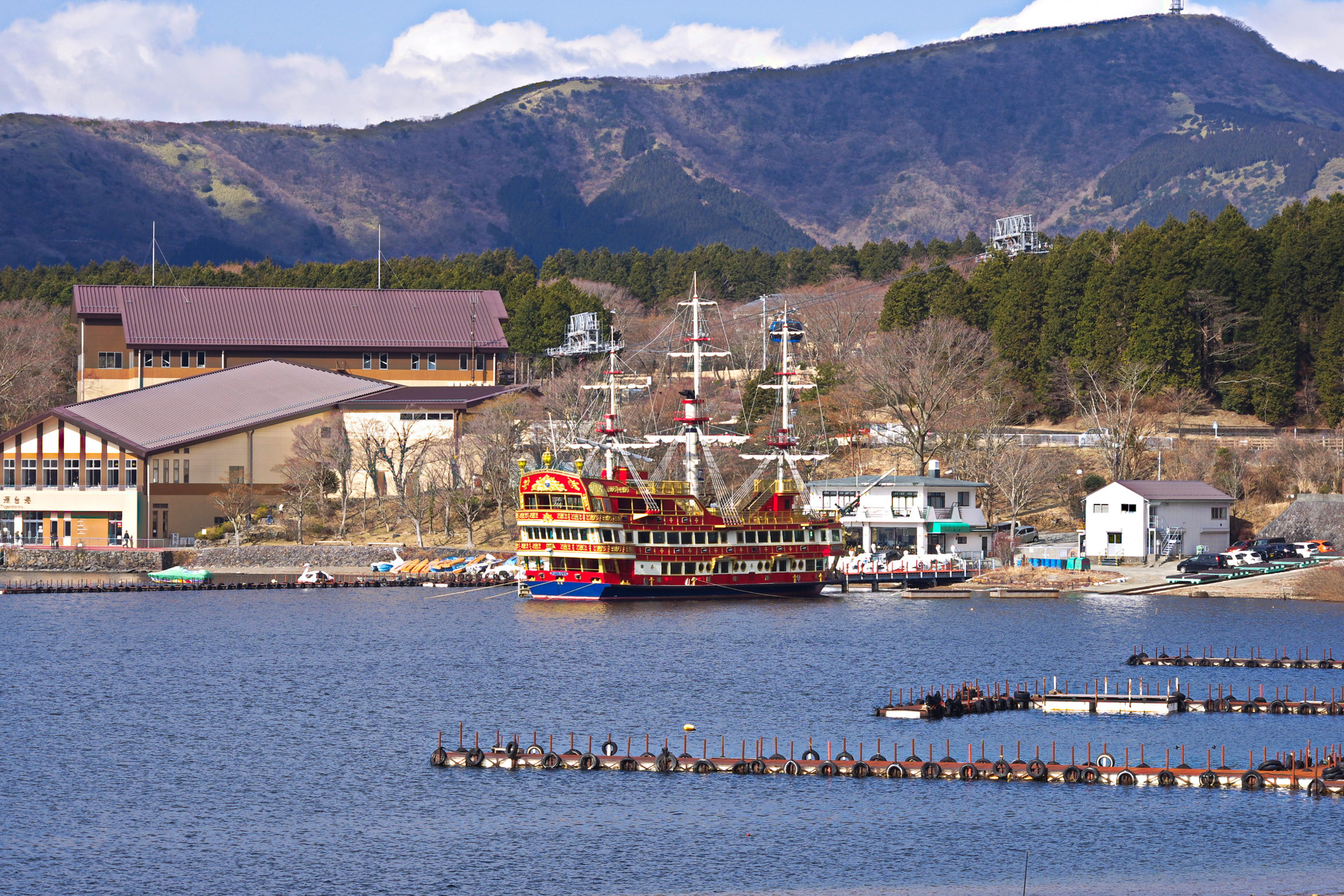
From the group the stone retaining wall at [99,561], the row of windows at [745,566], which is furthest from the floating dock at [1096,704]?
the stone retaining wall at [99,561]

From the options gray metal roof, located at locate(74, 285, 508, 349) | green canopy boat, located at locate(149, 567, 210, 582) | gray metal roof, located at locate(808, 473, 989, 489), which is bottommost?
green canopy boat, located at locate(149, 567, 210, 582)

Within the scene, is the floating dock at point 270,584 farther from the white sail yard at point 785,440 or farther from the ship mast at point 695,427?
the white sail yard at point 785,440

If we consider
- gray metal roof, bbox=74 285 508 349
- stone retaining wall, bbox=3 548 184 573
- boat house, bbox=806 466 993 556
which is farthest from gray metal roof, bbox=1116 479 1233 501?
gray metal roof, bbox=74 285 508 349

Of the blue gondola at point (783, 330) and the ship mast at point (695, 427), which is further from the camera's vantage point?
the blue gondola at point (783, 330)

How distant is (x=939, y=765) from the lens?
39781 millimetres

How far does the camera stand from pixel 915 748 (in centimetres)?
4344

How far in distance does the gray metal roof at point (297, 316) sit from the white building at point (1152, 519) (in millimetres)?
58586

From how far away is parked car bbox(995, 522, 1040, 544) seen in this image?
311 ft

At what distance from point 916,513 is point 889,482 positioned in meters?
2.37

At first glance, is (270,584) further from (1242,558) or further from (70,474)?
(1242,558)

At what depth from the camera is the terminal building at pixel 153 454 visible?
100938mm

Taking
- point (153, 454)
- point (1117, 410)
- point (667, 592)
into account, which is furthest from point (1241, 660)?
point (153, 454)

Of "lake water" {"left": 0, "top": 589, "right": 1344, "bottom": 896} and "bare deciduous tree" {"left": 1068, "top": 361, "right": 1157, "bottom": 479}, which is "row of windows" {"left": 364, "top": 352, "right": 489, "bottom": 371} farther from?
"lake water" {"left": 0, "top": 589, "right": 1344, "bottom": 896}

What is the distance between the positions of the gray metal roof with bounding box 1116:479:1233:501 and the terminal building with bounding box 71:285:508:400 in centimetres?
5806
